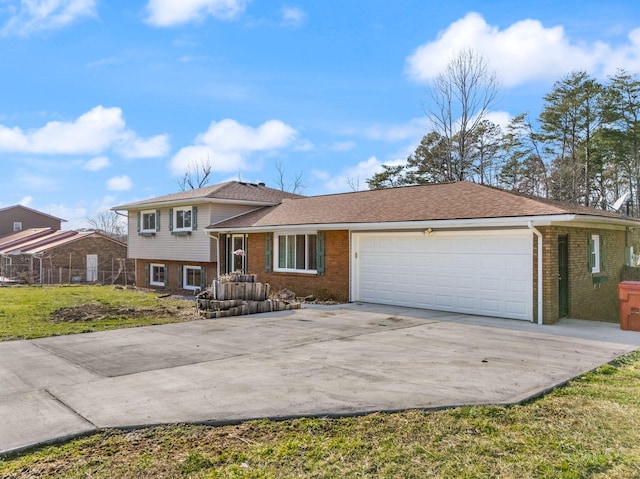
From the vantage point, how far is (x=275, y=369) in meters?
6.48

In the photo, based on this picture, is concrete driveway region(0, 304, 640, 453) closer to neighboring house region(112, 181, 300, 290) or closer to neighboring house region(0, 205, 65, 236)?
neighboring house region(112, 181, 300, 290)

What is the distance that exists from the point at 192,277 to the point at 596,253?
51.5 ft

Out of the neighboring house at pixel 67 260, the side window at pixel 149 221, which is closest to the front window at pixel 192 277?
the side window at pixel 149 221

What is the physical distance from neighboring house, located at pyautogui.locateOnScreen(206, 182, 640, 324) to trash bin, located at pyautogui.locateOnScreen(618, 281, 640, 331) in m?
1.29

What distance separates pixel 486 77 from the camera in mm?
25812

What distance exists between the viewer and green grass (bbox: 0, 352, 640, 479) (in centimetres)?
355

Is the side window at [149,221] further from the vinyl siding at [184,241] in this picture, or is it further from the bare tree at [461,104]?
the bare tree at [461,104]

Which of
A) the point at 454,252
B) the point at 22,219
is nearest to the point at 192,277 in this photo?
the point at 454,252

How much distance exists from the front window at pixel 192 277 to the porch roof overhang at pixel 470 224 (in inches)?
202

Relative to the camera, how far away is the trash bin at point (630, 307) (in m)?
9.81

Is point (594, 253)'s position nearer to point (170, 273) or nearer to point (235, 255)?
point (235, 255)

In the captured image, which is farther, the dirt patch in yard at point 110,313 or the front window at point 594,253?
the front window at point 594,253

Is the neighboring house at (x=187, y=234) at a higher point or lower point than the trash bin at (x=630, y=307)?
higher

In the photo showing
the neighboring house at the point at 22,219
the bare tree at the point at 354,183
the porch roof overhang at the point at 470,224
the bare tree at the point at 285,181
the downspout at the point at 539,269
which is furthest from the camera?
the neighboring house at the point at 22,219
